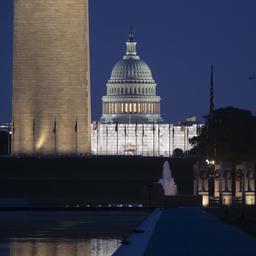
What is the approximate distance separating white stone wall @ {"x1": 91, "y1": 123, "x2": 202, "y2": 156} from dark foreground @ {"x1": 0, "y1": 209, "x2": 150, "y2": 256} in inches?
5188

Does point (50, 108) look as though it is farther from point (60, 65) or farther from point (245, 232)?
point (245, 232)

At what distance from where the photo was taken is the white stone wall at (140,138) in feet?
621

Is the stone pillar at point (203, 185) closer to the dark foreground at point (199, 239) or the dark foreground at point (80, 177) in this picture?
the dark foreground at point (80, 177)

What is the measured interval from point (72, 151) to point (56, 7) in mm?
10714

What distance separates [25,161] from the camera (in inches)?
4624

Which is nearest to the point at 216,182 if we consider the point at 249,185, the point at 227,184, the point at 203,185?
the point at 227,184

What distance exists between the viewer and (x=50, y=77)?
11912 cm

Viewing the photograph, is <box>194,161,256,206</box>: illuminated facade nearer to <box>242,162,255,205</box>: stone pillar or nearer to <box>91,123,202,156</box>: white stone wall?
<box>242,162,255,205</box>: stone pillar

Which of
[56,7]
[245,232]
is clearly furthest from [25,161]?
[245,232]

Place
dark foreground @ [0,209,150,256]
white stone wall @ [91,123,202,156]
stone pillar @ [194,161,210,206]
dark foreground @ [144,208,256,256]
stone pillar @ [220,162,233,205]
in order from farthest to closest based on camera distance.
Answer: white stone wall @ [91,123,202,156], stone pillar @ [220,162,233,205], stone pillar @ [194,161,210,206], dark foreground @ [0,209,150,256], dark foreground @ [144,208,256,256]

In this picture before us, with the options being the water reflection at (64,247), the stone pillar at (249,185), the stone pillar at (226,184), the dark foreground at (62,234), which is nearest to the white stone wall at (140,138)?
the stone pillar at (226,184)

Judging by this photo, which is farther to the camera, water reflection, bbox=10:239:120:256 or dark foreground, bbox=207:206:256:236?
dark foreground, bbox=207:206:256:236

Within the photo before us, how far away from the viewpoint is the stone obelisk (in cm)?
11788

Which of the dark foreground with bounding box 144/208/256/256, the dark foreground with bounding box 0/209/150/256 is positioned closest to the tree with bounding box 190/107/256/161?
the dark foreground with bounding box 0/209/150/256
